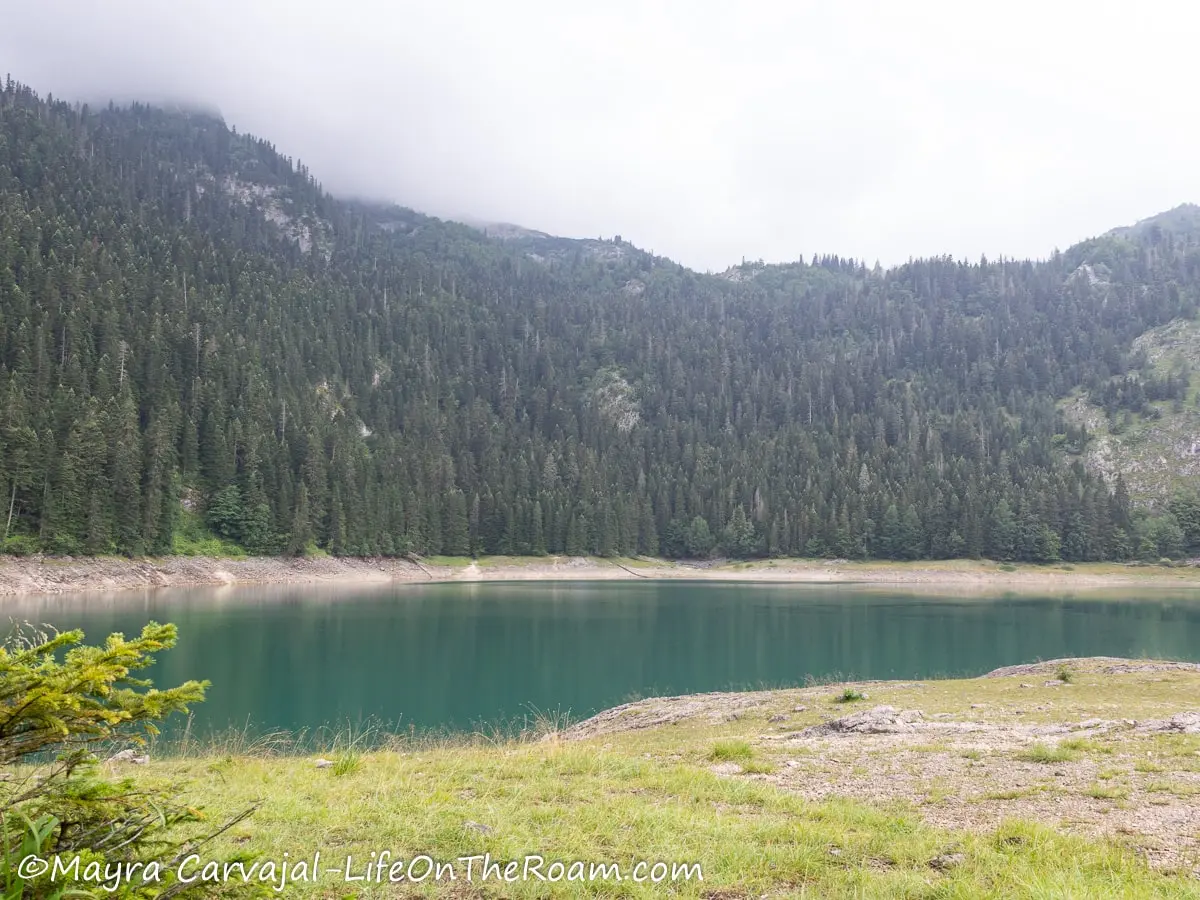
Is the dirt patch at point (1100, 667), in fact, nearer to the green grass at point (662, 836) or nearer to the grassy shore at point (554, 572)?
the green grass at point (662, 836)

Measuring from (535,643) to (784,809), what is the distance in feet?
126

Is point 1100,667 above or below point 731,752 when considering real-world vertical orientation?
below

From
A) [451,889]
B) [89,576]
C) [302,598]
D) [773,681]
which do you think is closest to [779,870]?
[451,889]

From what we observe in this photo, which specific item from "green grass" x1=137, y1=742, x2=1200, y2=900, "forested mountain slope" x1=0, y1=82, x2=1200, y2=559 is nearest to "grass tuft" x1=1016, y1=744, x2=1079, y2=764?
"green grass" x1=137, y1=742, x2=1200, y2=900

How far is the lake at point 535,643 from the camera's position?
30859 millimetres

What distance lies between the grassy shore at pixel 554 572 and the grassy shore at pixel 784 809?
2495 inches

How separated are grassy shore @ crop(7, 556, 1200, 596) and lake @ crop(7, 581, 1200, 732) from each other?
4.89m

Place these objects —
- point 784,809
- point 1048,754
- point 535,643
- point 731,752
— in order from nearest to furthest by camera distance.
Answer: point 784,809 < point 1048,754 < point 731,752 < point 535,643

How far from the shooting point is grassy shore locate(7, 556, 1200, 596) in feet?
225

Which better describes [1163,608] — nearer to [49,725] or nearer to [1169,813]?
[1169,813]

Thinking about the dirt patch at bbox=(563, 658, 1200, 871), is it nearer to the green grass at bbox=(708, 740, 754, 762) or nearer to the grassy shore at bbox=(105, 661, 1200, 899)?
the grassy shore at bbox=(105, 661, 1200, 899)

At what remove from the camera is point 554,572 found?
404 ft

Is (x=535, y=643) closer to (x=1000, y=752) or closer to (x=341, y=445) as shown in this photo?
(x=1000, y=752)

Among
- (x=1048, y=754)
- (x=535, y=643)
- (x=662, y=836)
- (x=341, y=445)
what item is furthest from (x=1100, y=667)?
(x=341, y=445)
